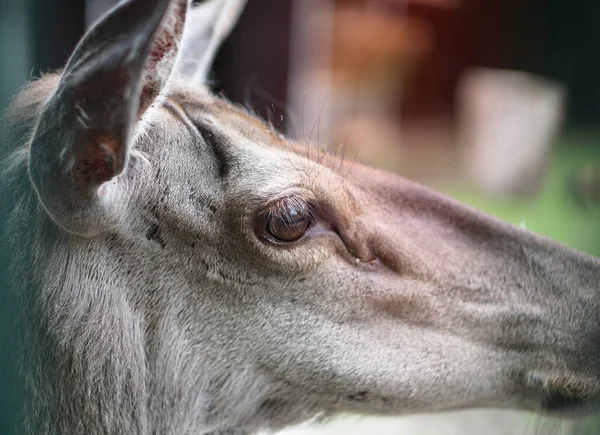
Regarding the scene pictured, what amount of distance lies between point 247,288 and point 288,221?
0.75 feet

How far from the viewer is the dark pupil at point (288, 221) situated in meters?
1.90

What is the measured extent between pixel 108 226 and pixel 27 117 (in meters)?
0.48

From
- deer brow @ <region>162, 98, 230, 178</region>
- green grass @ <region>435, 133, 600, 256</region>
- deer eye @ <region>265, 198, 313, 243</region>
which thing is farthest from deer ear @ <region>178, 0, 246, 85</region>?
green grass @ <region>435, 133, 600, 256</region>

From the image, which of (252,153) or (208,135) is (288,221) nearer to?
(252,153)

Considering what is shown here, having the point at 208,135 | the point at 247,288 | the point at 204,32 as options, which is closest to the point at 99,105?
the point at 208,135

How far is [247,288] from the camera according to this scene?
1944mm

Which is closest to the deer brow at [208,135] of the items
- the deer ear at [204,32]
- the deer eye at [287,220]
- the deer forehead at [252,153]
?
the deer forehead at [252,153]

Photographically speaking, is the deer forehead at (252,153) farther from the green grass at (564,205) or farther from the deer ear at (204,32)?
the green grass at (564,205)

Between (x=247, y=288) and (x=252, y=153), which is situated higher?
(x=252, y=153)

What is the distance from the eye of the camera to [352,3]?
703cm

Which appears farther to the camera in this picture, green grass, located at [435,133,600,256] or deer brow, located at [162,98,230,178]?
green grass, located at [435,133,600,256]

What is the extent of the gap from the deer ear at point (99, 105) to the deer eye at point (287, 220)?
45 centimetres

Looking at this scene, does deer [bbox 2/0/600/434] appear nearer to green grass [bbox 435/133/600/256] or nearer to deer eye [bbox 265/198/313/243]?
deer eye [bbox 265/198/313/243]

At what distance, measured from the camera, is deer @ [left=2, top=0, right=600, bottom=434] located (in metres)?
1.86
